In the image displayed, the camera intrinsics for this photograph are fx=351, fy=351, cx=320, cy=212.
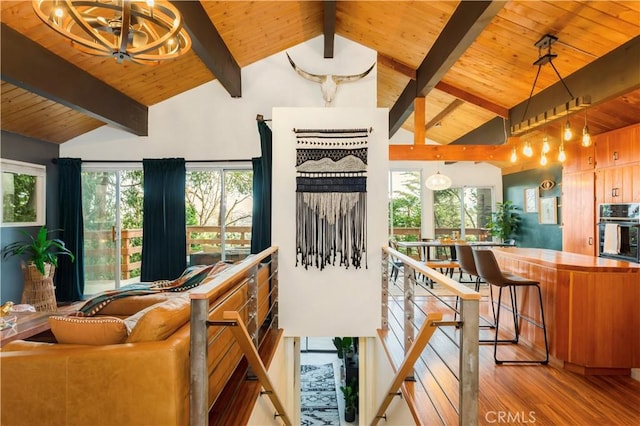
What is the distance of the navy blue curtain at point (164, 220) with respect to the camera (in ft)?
17.1

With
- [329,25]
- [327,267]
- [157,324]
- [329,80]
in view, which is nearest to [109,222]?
[327,267]

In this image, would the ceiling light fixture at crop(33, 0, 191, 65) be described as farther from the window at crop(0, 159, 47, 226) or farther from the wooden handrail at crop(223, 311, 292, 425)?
the window at crop(0, 159, 47, 226)

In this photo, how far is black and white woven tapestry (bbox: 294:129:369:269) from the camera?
359 cm

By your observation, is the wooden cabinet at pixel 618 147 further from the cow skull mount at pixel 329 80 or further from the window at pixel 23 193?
the window at pixel 23 193

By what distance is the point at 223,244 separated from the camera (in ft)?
18.1

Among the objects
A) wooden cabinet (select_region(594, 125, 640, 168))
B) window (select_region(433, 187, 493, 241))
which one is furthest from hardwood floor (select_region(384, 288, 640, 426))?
window (select_region(433, 187, 493, 241))

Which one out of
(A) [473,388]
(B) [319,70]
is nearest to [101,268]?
(B) [319,70]

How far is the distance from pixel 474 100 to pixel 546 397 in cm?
422

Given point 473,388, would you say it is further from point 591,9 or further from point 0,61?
point 0,61

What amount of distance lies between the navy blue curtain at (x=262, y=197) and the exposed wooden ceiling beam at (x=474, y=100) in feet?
9.52

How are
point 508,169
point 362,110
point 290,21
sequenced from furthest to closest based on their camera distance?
1. point 508,169
2. point 290,21
3. point 362,110

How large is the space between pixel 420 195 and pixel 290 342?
5.59m

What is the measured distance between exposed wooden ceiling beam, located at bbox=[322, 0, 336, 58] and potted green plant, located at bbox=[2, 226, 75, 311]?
180 inches

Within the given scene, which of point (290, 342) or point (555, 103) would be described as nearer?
point (290, 342)
